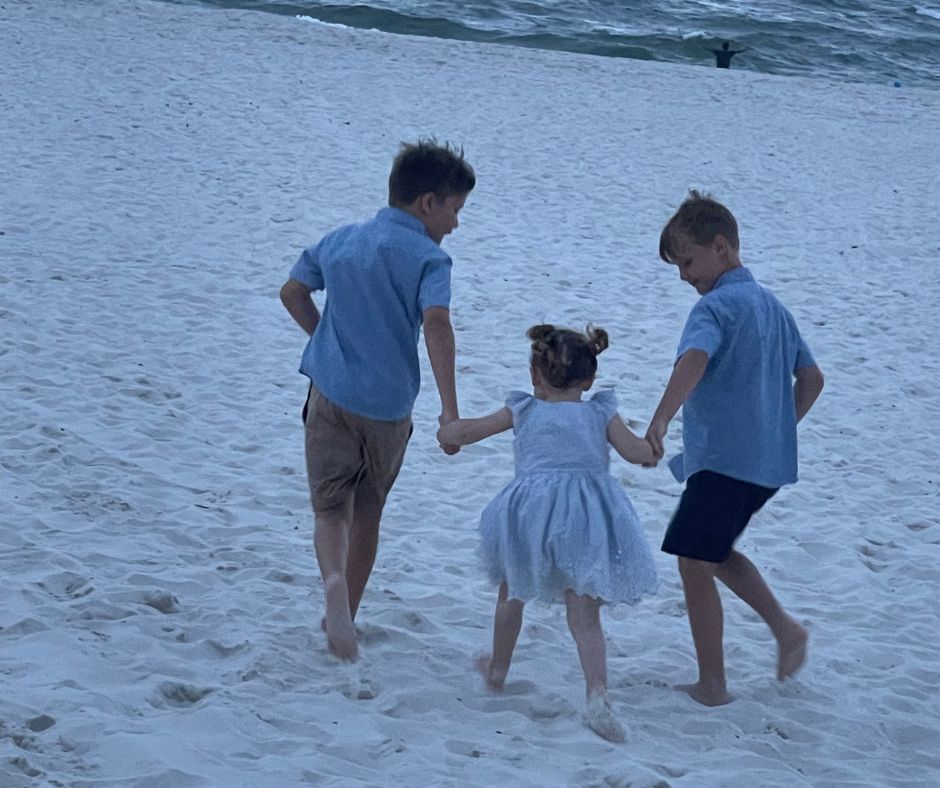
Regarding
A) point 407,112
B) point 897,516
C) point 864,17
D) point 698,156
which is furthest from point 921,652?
point 864,17

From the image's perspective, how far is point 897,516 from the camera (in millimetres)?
5723

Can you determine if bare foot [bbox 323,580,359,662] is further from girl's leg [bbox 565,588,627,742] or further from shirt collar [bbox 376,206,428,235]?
shirt collar [bbox 376,206,428,235]

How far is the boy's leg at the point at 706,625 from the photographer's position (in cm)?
392

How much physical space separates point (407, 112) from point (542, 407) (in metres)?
10.3

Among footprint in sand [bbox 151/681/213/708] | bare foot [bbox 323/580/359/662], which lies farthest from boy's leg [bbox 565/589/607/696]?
footprint in sand [bbox 151/681/213/708]

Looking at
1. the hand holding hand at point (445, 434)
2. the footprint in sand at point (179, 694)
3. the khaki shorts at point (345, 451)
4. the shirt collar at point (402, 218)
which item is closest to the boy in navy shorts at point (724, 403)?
the hand holding hand at point (445, 434)

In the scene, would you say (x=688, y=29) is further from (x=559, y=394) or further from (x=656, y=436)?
(x=656, y=436)

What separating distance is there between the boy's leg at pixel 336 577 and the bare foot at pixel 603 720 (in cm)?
74

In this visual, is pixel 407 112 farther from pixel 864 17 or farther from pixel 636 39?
pixel 864 17

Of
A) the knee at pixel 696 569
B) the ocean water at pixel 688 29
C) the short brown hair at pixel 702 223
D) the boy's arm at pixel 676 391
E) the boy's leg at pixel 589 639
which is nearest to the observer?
the boy's arm at pixel 676 391

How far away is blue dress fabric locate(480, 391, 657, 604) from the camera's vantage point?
143 inches

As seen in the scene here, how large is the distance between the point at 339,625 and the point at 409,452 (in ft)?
7.76

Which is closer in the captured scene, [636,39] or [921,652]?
[921,652]

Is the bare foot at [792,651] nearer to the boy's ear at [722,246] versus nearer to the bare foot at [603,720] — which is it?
the bare foot at [603,720]
